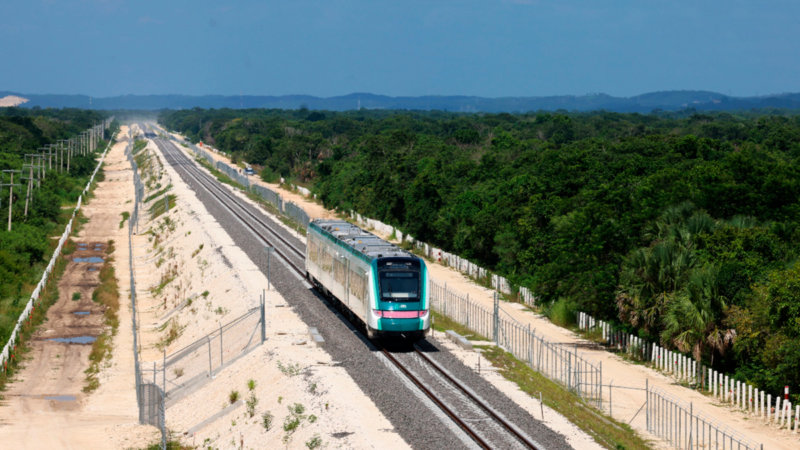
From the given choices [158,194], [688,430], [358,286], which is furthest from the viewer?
[158,194]

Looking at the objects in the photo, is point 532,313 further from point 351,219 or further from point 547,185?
point 351,219

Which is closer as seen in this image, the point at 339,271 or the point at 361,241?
the point at 361,241

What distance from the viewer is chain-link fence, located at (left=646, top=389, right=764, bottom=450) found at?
66.5 feet

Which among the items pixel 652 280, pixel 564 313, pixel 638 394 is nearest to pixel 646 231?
pixel 652 280

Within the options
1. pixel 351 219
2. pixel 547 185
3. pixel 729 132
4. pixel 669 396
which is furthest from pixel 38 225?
pixel 729 132

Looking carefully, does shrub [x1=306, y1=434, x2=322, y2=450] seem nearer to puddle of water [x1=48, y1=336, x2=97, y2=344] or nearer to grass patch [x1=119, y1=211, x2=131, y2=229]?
puddle of water [x1=48, y1=336, x2=97, y2=344]

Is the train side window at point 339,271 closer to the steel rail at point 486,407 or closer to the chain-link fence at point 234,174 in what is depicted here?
the steel rail at point 486,407

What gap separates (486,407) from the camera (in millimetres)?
21234

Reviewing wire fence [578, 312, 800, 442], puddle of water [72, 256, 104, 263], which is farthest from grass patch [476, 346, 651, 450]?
puddle of water [72, 256, 104, 263]

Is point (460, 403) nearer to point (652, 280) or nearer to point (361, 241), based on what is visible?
point (361, 241)

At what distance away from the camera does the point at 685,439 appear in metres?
20.6

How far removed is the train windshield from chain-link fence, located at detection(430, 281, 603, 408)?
437 cm

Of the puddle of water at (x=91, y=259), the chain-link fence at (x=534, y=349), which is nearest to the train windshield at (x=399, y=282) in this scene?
the chain-link fence at (x=534, y=349)

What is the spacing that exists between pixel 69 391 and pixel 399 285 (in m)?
15.0
